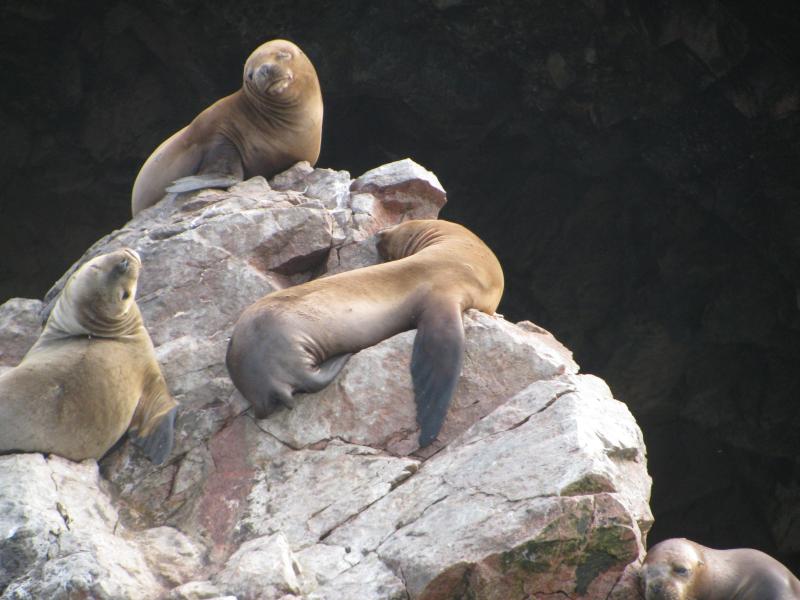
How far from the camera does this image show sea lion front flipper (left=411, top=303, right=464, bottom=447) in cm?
470

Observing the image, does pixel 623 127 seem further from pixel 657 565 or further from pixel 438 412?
pixel 657 565

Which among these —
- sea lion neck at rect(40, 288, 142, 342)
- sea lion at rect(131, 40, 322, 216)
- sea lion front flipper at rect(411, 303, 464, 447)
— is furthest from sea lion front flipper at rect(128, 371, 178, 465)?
sea lion at rect(131, 40, 322, 216)

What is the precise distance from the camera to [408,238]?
624cm

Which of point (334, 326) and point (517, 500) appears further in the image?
point (334, 326)

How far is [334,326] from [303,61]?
12.0ft

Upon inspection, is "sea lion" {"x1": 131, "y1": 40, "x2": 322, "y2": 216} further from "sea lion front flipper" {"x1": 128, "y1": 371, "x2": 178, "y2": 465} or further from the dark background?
the dark background

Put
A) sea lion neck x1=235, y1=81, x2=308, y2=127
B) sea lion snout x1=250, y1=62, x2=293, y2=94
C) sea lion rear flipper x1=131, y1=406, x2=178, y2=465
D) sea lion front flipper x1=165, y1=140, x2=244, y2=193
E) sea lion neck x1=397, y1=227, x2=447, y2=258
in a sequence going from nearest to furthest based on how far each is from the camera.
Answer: sea lion rear flipper x1=131, y1=406, x2=178, y2=465 → sea lion neck x1=397, y1=227, x2=447, y2=258 → sea lion front flipper x1=165, y1=140, x2=244, y2=193 → sea lion snout x1=250, y1=62, x2=293, y2=94 → sea lion neck x1=235, y1=81, x2=308, y2=127

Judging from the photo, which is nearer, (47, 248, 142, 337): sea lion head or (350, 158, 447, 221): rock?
(47, 248, 142, 337): sea lion head

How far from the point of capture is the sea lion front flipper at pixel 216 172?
7266 mm

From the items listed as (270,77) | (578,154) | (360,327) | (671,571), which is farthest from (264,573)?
(578,154)

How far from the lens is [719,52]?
968 centimetres

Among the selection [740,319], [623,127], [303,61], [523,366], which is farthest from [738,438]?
[523,366]

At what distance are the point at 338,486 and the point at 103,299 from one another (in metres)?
1.56

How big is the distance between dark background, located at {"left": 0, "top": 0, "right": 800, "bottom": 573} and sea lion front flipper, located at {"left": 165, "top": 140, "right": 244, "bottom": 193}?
391 centimetres
